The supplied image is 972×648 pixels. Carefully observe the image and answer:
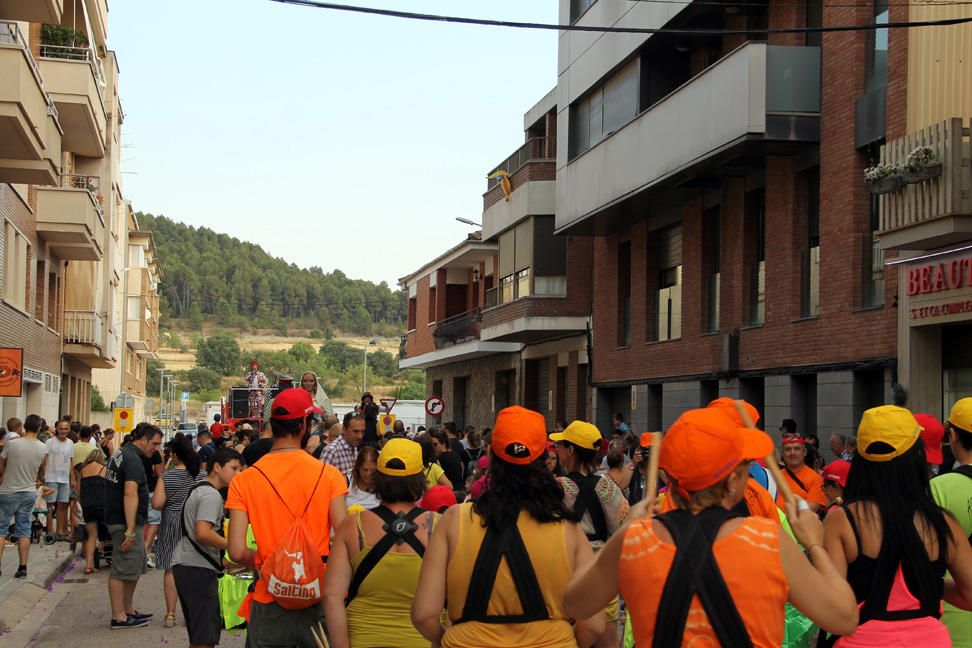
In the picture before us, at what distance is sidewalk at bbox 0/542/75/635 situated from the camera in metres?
13.2

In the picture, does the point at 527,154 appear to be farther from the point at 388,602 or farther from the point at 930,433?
the point at 388,602

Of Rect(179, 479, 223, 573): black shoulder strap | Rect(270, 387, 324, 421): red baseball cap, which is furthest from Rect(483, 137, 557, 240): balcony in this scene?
Rect(270, 387, 324, 421): red baseball cap

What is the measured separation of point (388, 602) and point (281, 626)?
2.62ft

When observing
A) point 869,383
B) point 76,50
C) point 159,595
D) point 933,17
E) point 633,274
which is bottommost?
point 159,595

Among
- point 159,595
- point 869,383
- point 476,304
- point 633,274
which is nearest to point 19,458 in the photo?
point 159,595

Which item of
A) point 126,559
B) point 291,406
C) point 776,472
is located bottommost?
point 126,559

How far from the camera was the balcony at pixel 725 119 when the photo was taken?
19.6m

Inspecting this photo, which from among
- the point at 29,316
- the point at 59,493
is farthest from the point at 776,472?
the point at 29,316

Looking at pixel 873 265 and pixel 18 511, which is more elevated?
pixel 873 265

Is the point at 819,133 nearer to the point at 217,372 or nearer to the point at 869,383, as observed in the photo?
the point at 869,383

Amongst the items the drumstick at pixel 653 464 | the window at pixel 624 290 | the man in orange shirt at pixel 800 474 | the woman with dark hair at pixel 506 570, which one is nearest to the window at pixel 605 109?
the window at pixel 624 290

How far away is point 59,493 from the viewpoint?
20469mm

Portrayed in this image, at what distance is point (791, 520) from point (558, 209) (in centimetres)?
2603

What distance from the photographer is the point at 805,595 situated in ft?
11.2
